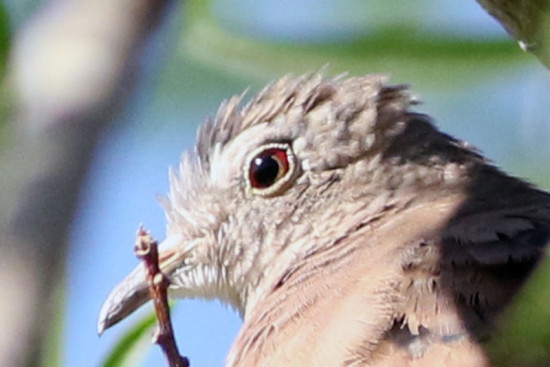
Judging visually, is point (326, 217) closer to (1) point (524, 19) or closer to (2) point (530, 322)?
(1) point (524, 19)

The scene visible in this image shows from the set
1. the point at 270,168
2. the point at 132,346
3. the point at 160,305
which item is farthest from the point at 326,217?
the point at 160,305

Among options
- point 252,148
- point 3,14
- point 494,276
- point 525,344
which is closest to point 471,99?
point 494,276

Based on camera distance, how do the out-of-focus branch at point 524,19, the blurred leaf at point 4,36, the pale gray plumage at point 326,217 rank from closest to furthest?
the out-of-focus branch at point 524,19 → the blurred leaf at point 4,36 → the pale gray plumage at point 326,217

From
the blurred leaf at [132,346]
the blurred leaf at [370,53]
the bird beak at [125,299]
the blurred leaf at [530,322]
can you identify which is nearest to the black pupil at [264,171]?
the bird beak at [125,299]

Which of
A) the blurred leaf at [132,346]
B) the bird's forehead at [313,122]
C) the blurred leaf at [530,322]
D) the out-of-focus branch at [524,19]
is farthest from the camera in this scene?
the bird's forehead at [313,122]

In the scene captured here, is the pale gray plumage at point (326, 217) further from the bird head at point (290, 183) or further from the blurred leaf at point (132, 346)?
the blurred leaf at point (132, 346)

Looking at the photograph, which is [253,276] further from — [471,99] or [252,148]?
[471,99]

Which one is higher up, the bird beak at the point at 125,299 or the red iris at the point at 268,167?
the red iris at the point at 268,167
